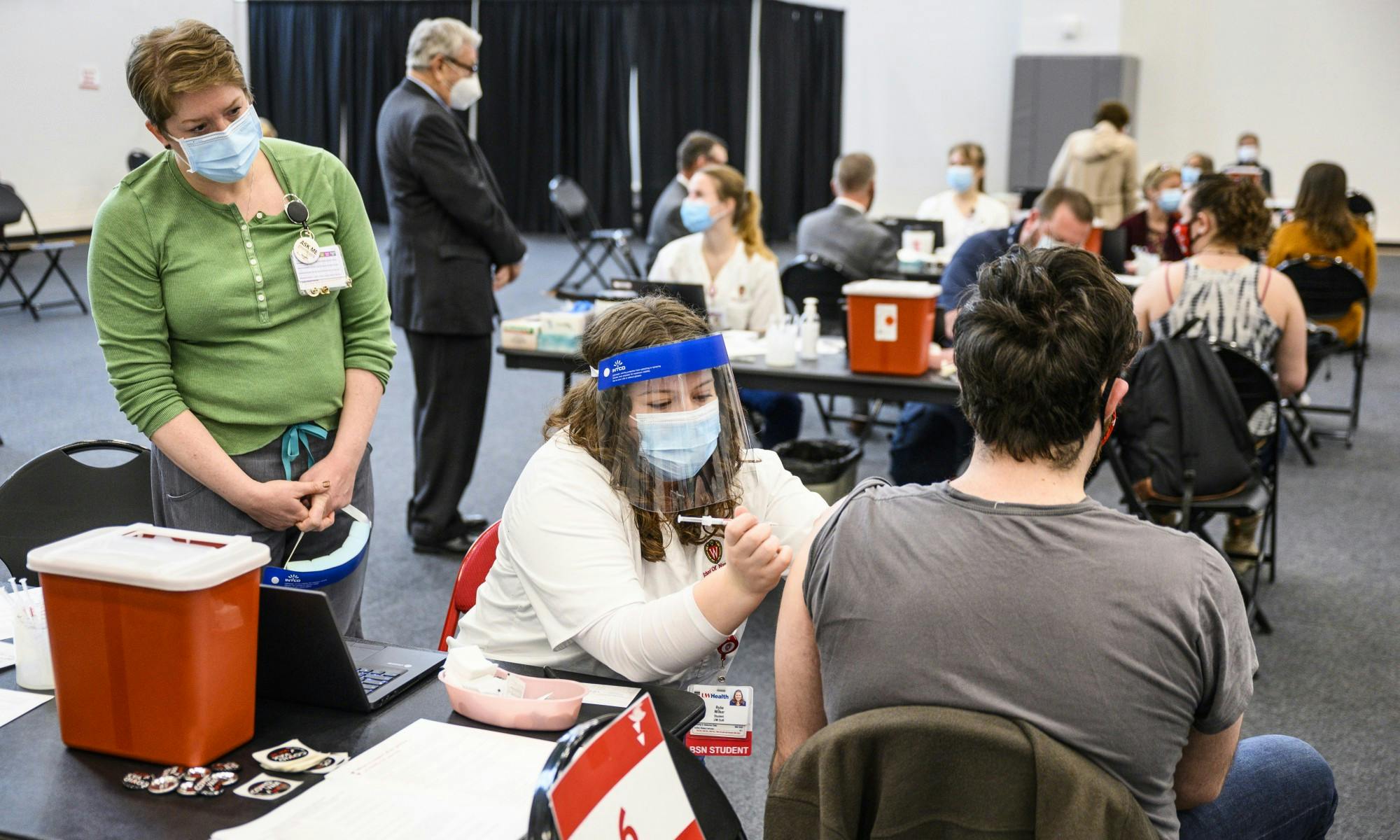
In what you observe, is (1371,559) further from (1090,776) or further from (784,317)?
(1090,776)

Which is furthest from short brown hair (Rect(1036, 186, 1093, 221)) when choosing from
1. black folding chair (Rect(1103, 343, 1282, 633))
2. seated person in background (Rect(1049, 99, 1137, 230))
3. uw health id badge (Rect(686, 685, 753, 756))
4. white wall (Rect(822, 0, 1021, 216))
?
white wall (Rect(822, 0, 1021, 216))

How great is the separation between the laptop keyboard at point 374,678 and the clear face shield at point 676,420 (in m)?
0.37

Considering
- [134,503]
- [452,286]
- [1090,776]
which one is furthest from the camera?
[452,286]

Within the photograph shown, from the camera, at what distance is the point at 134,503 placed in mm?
2012

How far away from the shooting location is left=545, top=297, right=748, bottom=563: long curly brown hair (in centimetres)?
148

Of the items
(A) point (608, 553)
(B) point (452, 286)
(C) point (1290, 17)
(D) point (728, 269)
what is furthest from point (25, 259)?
(C) point (1290, 17)

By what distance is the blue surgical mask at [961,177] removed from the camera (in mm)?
6668

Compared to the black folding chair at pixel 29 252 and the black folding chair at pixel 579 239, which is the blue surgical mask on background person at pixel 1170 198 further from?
the black folding chair at pixel 29 252

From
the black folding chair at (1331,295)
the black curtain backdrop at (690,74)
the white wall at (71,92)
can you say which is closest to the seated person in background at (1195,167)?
the black folding chair at (1331,295)

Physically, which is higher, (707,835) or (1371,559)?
(707,835)

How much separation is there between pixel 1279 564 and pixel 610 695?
3.19m

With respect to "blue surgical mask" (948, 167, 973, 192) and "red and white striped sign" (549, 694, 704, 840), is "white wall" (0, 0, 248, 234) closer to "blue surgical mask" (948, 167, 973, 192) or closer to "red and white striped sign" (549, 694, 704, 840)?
"red and white striped sign" (549, 694, 704, 840)

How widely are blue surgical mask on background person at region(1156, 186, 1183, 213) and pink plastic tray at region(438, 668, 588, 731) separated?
618 centimetres

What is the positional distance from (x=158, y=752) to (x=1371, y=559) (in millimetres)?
3880
